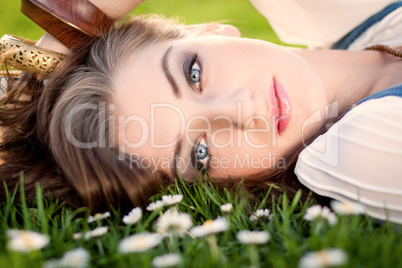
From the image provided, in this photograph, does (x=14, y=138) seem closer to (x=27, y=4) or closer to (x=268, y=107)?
(x=27, y=4)

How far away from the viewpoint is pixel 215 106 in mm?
1511

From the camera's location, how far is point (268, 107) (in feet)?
5.08

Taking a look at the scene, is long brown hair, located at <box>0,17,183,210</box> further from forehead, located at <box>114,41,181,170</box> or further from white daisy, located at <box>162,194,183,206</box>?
white daisy, located at <box>162,194,183,206</box>

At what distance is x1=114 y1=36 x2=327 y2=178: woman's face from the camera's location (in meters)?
1.51

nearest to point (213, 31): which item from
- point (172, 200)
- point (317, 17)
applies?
point (317, 17)

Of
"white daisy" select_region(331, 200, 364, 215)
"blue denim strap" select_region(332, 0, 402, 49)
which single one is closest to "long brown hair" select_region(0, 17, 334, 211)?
"white daisy" select_region(331, 200, 364, 215)

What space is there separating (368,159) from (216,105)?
60 cm

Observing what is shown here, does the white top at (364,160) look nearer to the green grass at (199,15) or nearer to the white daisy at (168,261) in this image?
the white daisy at (168,261)

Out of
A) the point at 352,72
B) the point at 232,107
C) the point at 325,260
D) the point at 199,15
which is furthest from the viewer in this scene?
the point at 199,15

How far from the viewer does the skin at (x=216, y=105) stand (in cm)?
151

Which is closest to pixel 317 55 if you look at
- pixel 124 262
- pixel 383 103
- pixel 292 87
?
pixel 292 87

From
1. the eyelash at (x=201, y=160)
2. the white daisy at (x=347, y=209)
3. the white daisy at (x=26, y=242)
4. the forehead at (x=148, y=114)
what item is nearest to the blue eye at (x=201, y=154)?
the eyelash at (x=201, y=160)

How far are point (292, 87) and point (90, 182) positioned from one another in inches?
36.2

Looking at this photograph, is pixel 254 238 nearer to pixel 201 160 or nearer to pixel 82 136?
pixel 201 160
